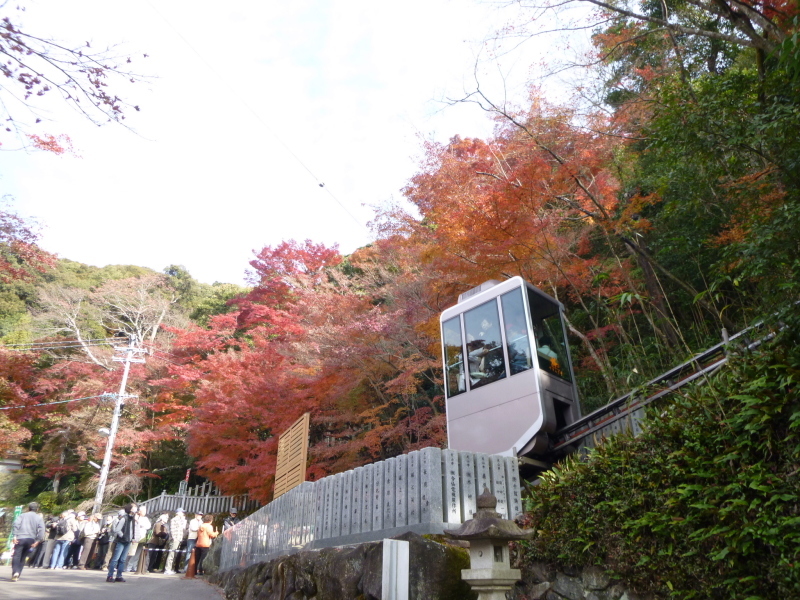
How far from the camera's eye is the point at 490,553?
143 inches

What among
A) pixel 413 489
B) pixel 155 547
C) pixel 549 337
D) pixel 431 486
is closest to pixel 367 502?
pixel 413 489

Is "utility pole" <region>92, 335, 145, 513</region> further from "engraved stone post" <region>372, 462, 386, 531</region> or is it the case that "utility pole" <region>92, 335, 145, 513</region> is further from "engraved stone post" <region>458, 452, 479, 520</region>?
"engraved stone post" <region>458, 452, 479, 520</region>

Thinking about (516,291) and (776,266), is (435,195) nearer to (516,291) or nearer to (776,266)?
(516,291)

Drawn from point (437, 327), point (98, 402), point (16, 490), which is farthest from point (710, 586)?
point (16, 490)

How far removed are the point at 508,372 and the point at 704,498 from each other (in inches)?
162

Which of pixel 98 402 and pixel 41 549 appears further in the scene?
pixel 98 402

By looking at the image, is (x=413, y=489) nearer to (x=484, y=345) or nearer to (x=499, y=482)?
(x=499, y=482)

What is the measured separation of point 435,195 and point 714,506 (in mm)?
8458

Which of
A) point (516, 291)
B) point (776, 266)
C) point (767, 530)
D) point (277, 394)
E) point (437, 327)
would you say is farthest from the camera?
point (277, 394)

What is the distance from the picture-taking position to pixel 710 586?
317cm

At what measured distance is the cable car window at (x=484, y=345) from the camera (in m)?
7.70

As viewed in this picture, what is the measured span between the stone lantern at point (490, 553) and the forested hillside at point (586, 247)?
233 centimetres

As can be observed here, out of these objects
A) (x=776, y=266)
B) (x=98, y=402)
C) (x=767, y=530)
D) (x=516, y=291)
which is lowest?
(x=767, y=530)

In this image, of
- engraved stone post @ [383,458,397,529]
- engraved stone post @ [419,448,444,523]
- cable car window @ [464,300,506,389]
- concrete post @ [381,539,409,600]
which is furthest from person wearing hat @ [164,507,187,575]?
concrete post @ [381,539,409,600]
